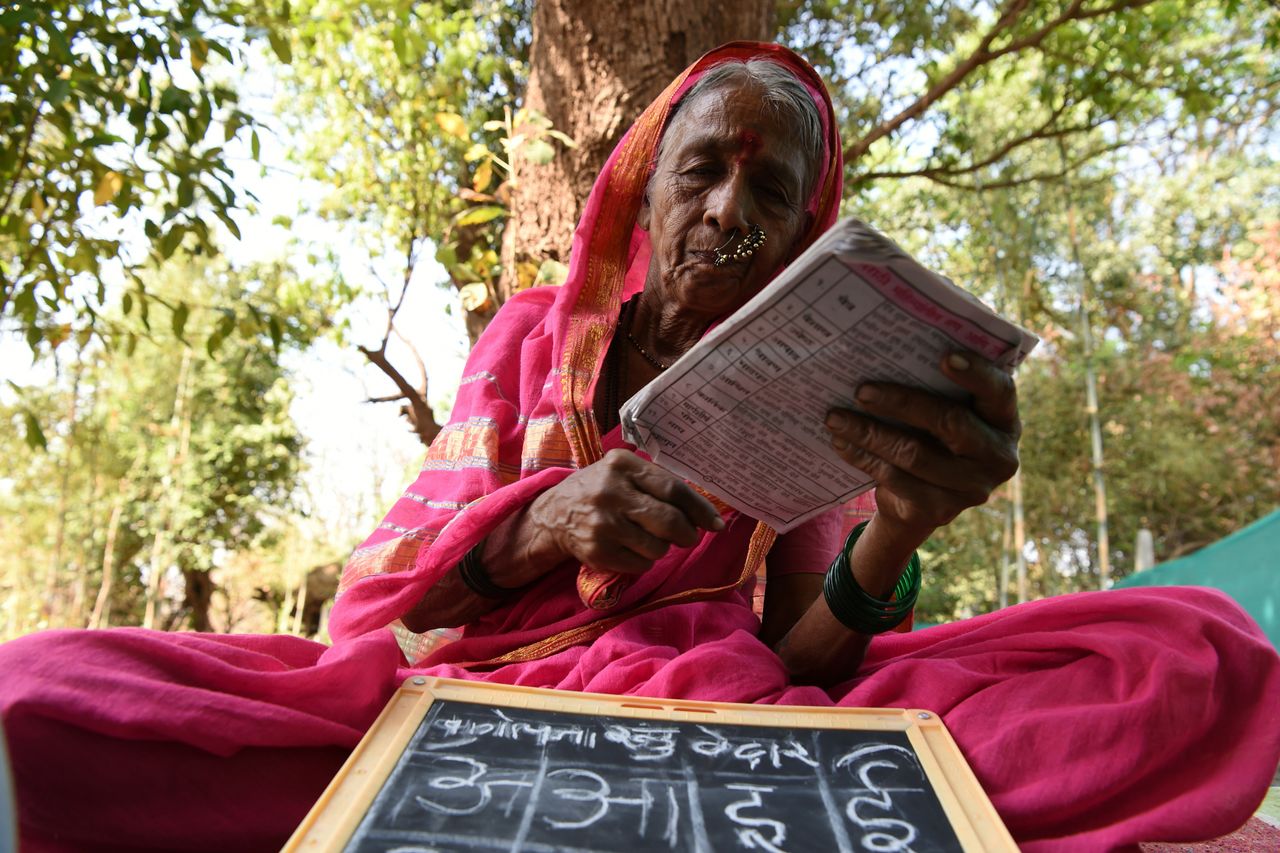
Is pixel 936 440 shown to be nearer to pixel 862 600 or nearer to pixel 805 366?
pixel 805 366

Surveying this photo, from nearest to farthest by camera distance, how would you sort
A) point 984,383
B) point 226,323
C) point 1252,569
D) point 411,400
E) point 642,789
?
point 642,789 → point 984,383 → point 226,323 → point 411,400 → point 1252,569

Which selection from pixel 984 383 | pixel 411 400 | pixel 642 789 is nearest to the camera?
pixel 642 789

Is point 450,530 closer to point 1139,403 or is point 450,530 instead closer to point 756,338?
point 756,338

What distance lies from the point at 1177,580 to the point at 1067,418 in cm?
729

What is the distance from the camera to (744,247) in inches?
75.9

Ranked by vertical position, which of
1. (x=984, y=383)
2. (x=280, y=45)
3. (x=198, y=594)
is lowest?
(x=198, y=594)

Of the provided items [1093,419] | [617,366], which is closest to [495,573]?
[617,366]

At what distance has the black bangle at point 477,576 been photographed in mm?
1798

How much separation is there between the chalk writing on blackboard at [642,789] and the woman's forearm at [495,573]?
0.43m

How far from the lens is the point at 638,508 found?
1460 mm

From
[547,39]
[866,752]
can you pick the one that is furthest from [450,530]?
[547,39]

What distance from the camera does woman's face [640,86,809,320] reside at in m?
1.94

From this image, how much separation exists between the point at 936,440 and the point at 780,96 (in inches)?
39.1

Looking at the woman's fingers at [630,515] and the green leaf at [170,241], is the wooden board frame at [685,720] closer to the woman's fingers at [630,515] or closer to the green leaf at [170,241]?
the woman's fingers at [630,515]
